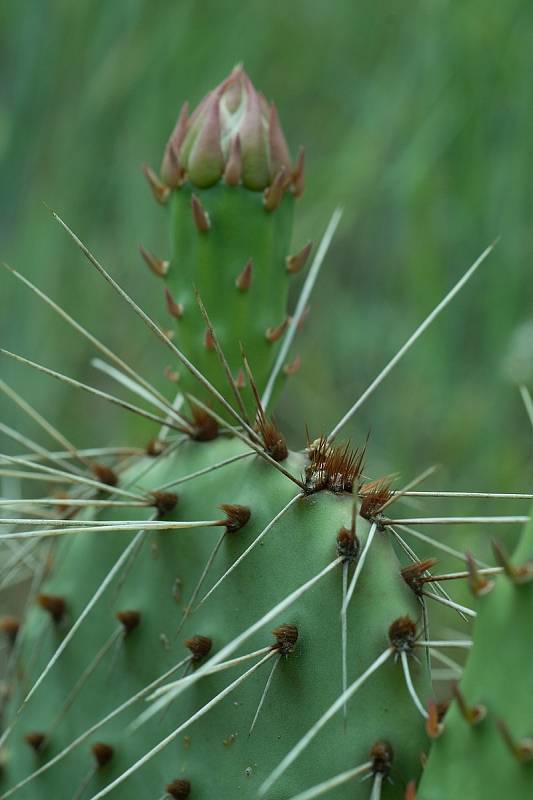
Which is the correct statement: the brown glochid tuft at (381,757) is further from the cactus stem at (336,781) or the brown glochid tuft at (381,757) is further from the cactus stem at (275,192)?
the cactus stem at (275,192)

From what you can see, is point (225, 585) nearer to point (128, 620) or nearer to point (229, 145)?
point (128, 620)

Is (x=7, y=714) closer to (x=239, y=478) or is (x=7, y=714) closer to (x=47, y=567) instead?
(x=47, y=567)

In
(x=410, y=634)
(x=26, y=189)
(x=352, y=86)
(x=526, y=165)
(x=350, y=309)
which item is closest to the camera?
(x=410, y=634)

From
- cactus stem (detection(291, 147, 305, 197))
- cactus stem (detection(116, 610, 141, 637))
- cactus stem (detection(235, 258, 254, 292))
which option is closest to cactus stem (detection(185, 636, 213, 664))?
cactus stem (detection(116, 610, 141, 637))

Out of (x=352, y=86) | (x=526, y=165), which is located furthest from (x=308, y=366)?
(x=526, y=165)

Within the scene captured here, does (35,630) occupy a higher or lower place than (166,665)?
lower

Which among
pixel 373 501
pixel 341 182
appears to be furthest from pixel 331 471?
pixel 341 182
